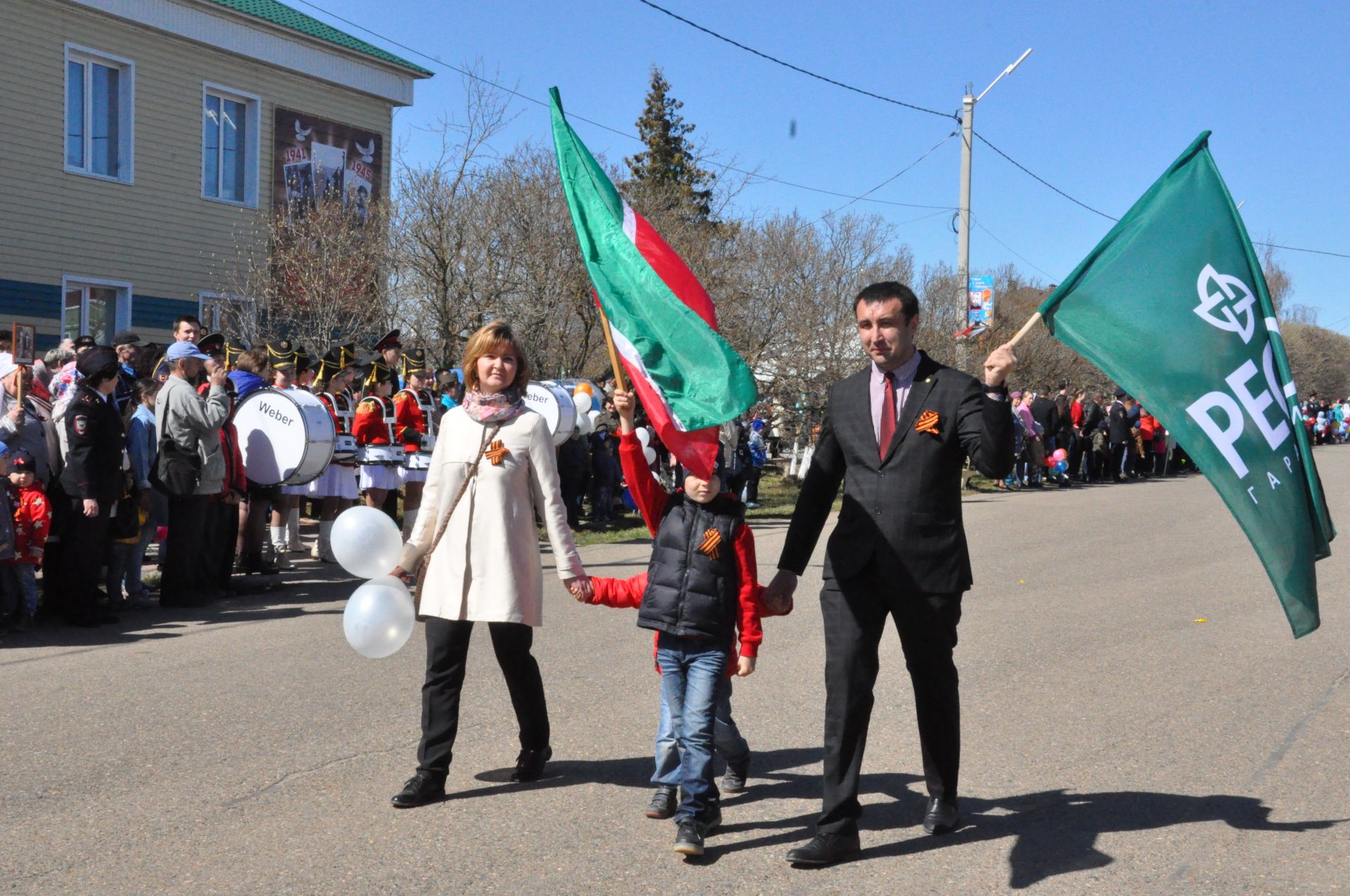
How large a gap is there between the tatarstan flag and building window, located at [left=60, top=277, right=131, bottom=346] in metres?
16.3

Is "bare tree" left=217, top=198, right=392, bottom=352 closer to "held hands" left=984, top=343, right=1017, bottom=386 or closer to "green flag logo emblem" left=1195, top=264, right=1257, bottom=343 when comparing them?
"green flag logo emblem" left=1195, top=264, right=1257, bottom=343

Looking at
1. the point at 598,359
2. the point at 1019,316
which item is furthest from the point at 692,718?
the point at 1019,316

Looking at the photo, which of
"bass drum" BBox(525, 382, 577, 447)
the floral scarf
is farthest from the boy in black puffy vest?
"bass drum" BBox(525, 382, 577, 447)

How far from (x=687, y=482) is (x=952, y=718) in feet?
4.28

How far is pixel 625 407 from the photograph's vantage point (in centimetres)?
503

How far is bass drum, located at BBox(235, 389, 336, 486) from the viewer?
11.0 meters

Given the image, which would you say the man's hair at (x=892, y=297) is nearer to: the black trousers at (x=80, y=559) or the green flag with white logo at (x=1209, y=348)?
the green flag with white logo at (x=1209, y=348)

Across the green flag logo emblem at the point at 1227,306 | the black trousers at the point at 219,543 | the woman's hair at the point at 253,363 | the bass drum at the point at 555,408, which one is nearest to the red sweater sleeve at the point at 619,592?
the green flag logo emblem at the point at 1227,306

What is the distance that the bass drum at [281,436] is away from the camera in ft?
36.1

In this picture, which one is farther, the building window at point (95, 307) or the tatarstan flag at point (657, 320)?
the building window at point (95, 307)

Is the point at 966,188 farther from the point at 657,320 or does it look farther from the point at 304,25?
the point at 657,320

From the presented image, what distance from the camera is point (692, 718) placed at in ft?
→ 16.0

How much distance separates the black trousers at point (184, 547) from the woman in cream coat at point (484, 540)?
5.21 m

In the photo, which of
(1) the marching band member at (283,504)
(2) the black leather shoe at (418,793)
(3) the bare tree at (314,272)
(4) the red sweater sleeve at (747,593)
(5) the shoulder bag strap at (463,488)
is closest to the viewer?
(4) the red sweater sleeve at (747,593)
